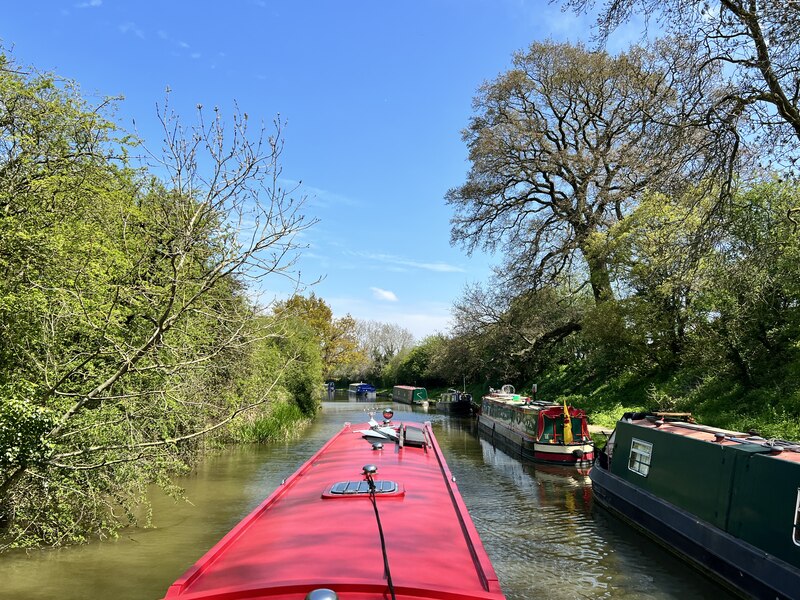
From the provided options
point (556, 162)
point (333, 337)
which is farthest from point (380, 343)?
point (556, 162)

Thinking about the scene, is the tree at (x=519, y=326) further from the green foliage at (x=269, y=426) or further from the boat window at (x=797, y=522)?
the boat window at (x=797, y=522)

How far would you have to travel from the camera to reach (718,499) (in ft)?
25.2

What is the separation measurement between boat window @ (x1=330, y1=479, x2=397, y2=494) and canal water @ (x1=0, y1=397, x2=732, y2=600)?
7.12 feet

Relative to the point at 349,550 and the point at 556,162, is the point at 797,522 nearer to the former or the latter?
the point at 349,550

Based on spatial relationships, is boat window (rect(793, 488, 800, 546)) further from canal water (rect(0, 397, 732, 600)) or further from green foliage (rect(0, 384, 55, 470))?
green foliage (rect(0, 384, 55, 470))

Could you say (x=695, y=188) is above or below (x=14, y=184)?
above

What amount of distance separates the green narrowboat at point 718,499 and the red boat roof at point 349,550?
11.8 ft

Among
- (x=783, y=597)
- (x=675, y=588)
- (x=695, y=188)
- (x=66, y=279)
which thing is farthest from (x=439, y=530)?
(x=695, y=188)

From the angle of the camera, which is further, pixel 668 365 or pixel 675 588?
pixel 668 365

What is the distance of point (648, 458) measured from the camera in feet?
33.3

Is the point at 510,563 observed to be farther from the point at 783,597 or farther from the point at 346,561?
the point at 346,561

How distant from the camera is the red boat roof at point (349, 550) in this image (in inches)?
135

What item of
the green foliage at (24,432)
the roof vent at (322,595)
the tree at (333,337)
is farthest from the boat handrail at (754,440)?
the tree at (333,337)

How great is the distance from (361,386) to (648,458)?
2216 inches
